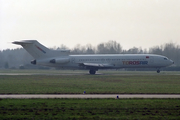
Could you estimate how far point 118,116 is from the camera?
14.5 m

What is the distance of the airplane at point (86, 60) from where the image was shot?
58.1 meters

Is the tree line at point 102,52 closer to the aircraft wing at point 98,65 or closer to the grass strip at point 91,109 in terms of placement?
Result: the aircraft wing at point 98,65

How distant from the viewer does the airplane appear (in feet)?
191

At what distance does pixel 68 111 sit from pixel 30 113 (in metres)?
1.84

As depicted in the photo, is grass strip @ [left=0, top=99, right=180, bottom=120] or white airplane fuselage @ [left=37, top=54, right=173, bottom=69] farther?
white airplane fuselage @ [left=37, top=54, right=173, bottom=69]

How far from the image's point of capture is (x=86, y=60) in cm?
6009

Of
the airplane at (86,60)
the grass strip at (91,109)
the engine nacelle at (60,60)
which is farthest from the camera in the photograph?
the engine nacelle at (60,60)

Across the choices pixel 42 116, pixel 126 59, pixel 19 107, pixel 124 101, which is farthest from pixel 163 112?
pixel 126 59

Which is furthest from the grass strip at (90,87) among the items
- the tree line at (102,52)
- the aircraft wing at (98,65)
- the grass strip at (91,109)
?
the tree line at (102,52)

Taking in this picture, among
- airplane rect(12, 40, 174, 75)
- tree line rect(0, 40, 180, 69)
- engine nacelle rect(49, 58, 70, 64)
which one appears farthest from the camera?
tree line rect(0, 40, 180, 69)

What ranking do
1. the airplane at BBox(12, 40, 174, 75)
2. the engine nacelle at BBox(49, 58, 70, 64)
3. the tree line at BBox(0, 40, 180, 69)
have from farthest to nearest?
the tree line at BBox(0, 40, 180, 69) < the engine nacelle at BBox(49, 58, 70, 64) < the airplane at BBox(12, 40, 174, 75)


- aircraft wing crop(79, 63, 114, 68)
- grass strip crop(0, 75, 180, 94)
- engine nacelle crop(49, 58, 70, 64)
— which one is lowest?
grass strip crop(0, 75, 180, 94)

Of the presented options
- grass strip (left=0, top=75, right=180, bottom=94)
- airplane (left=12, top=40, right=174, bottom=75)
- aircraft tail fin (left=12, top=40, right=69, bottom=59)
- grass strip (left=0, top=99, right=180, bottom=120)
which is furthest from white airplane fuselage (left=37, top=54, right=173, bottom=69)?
grass strip (left=0, top=99, right=180, bottom=120)

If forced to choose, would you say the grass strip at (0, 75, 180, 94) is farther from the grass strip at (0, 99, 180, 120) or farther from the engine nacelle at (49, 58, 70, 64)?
the engine nacelle at (49, 58, 70, 64)
